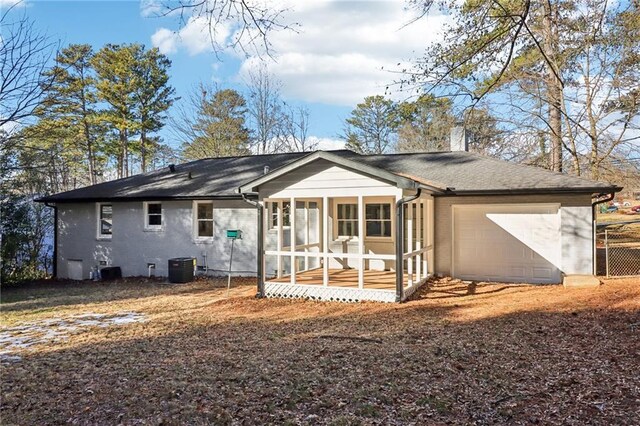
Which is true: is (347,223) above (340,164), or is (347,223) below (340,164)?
below

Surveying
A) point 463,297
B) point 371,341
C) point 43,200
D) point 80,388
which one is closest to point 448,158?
point 463,297

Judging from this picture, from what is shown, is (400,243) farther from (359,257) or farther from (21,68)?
(21,68)

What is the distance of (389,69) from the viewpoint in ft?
19.2

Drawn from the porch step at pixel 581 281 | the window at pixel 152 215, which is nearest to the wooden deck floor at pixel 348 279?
the porch step at pixel 581 281

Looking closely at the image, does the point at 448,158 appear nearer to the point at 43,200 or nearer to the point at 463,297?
the point at 463,297

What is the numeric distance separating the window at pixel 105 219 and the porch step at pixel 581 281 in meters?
14.1

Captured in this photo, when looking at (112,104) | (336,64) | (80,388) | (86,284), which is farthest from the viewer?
(112,104)

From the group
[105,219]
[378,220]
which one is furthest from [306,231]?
[105,219]

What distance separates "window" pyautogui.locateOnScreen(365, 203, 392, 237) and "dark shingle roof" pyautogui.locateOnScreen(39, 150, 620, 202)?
1.33 m

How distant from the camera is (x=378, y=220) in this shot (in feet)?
39.3

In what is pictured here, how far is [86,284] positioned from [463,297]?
11376mm

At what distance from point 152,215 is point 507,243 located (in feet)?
36.6

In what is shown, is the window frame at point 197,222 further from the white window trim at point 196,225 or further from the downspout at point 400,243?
the downspout at point 400,243

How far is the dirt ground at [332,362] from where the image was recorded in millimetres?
3623
